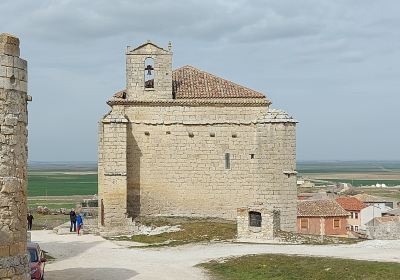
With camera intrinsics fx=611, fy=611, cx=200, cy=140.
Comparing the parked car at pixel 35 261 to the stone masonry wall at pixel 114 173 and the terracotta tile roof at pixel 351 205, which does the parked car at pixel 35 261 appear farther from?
the terracotta tile roof at pixel 351 205

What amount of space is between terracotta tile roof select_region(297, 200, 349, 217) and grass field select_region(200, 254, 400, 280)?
102ft

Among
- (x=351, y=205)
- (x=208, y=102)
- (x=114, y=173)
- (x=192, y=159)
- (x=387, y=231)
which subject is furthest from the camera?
(x=351, y=205)

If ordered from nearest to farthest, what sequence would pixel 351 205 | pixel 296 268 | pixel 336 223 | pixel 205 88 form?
1. pixel 296 268
2. pixel 205 88
3. pixel 336 223
4. pixel 351 205

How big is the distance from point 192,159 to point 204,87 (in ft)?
12.7

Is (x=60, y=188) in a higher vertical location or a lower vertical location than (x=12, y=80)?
lower

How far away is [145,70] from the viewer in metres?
31.4

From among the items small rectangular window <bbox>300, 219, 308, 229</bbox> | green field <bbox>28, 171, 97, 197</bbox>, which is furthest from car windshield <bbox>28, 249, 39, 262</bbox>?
green field <bbox>28, 171, 97, 197</bbox>

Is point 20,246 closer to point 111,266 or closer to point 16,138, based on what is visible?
point 16,138

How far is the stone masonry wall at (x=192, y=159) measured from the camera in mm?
30953

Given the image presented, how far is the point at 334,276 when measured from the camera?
17.0m

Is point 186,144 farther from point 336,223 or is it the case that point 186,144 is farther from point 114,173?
point 336,223

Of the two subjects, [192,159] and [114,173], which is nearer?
[114,173]

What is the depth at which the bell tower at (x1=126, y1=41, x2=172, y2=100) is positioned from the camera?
102ft

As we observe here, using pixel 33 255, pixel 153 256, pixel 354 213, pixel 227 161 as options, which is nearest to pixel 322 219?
pixel 354 213
